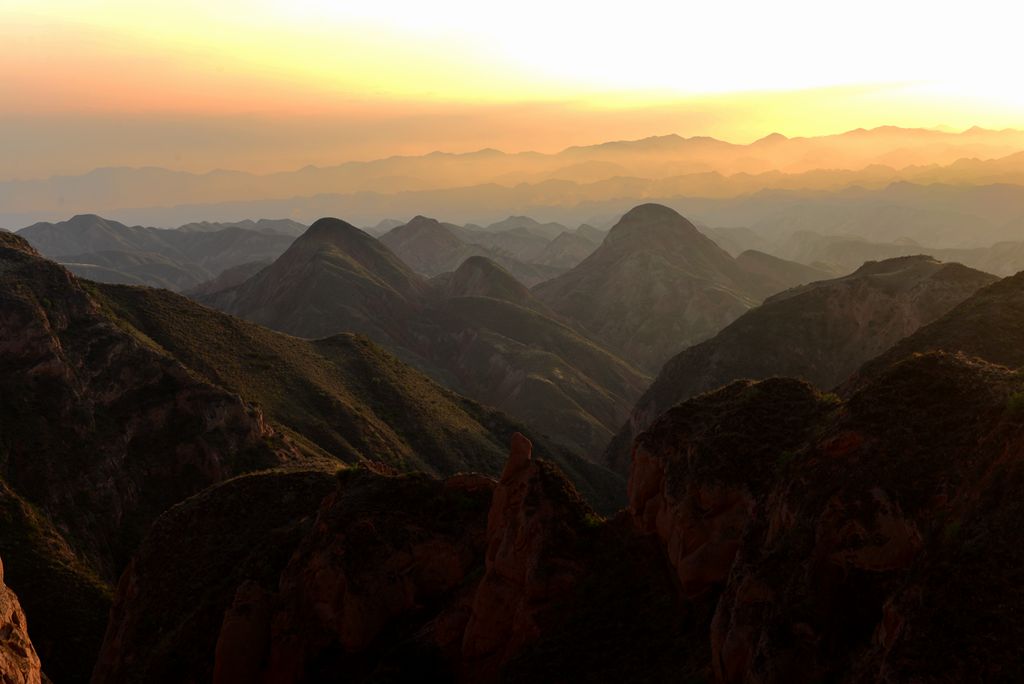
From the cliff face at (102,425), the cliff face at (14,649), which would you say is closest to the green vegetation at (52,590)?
the cliff face at (102,425)

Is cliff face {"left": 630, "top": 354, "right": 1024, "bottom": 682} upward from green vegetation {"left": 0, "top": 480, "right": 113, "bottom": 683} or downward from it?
upward

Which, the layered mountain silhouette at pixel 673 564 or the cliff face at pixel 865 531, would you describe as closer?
the cliff face at pixel 865 531

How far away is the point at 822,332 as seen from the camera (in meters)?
118

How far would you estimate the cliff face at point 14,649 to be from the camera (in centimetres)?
3489

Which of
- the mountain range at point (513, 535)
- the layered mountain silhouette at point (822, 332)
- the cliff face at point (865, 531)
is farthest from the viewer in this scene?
the layered mountain silhouette at point (822, 332)

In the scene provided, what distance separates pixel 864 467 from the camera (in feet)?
73.9

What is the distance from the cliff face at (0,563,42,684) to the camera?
34891 millimetres

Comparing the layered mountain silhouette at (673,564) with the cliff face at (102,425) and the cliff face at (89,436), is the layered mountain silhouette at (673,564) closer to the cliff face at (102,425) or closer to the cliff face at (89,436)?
the cliff face at (89,436)

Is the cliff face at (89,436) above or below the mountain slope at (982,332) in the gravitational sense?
below

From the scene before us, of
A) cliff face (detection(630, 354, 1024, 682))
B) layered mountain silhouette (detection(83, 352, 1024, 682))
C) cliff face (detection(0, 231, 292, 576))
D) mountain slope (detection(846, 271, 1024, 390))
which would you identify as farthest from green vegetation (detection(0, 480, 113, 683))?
mountain slope (detection(846, 271, 1024, 390))

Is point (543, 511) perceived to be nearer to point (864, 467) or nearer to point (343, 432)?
point (864, 467)

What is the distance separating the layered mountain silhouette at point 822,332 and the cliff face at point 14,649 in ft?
248

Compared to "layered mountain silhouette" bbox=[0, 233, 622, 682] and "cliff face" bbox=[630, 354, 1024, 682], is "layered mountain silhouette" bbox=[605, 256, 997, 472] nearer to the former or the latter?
"layered mountain silhouette" bbox=[0, 233, 622, 682]

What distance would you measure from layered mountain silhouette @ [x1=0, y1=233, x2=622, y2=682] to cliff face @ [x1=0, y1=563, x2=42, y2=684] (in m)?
16.8
